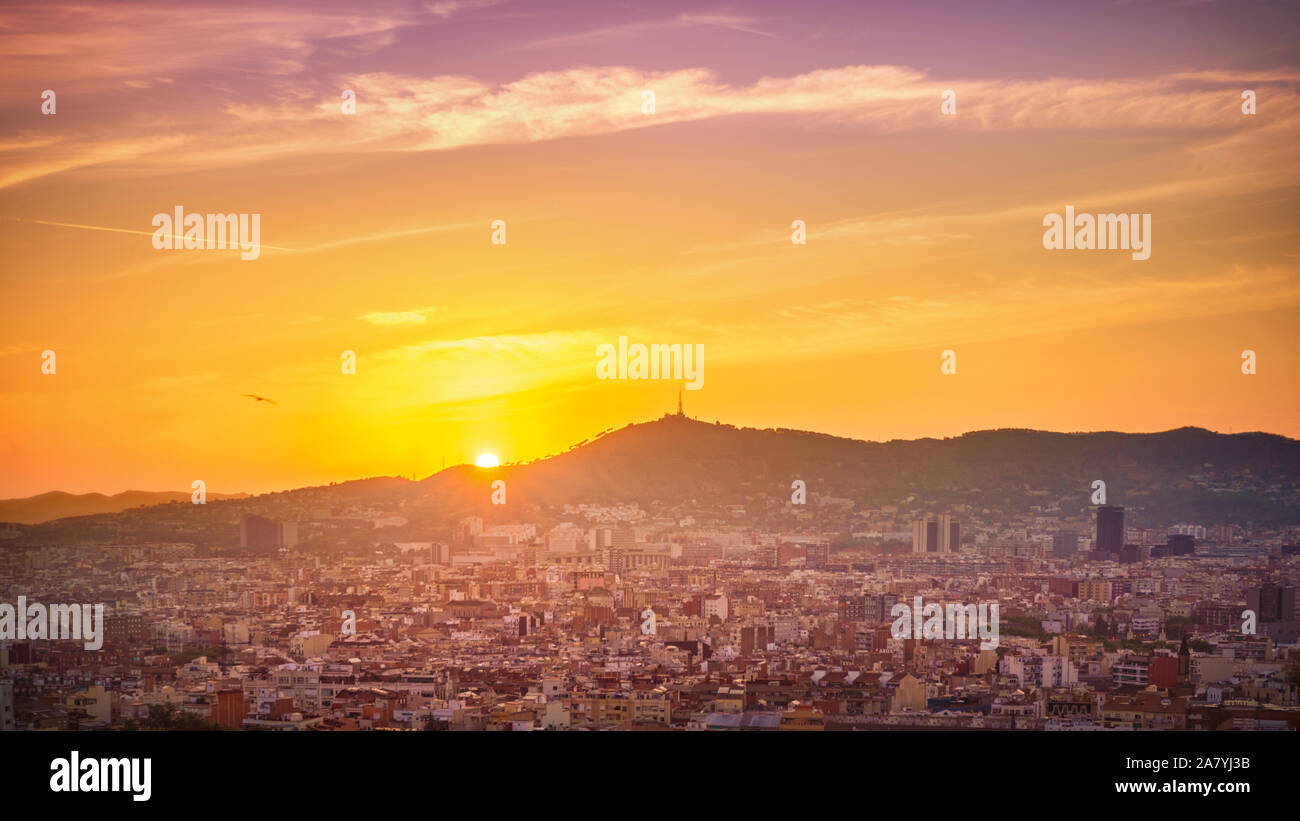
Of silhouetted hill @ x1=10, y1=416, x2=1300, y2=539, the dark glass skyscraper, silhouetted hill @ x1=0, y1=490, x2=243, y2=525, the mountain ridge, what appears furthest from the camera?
the dark glass skyscraper

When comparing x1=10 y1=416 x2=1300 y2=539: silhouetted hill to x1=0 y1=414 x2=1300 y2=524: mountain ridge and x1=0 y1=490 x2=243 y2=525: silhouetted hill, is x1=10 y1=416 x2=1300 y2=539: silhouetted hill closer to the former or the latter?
x1=0 y1=414 x2=1300 y2=524: mountain ridge

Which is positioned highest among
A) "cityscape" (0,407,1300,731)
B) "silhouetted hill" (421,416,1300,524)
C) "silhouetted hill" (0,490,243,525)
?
"silhouetted hill" (421,416,1300,524)

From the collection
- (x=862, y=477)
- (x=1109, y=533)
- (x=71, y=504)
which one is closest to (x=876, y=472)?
(x=862, y=477)

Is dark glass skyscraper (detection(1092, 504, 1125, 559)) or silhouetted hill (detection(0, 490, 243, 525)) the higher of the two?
silhouetted hill (detection(0, 490, 243, 525))

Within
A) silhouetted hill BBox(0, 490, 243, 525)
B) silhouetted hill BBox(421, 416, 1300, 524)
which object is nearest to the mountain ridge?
silhouetted hill BBox(421, 416, 1300, 524)

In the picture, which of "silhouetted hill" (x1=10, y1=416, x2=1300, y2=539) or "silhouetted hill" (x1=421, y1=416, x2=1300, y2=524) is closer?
"silhouetted hill" (x1=10, y1=416, x2=1300, y2=539)

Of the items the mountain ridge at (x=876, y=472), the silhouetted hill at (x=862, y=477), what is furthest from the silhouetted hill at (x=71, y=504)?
the mountain ridge at (x=876, y=472)

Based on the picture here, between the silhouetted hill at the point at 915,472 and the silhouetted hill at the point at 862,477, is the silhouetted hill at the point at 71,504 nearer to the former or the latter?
the silhouetted hill at the point at 862,477

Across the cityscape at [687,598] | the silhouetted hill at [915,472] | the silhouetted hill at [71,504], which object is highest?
the silhouetted hill at [915,472]

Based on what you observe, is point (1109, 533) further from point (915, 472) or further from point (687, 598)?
point (687, 598)

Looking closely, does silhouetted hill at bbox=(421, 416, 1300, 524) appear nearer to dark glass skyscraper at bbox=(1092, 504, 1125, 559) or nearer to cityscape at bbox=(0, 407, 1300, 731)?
cityscape at bbox=(0, 407, 1300, 731)

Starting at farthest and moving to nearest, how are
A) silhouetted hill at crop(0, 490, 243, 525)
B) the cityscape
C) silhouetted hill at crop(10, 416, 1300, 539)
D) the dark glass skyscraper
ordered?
the dark glass skyscraper → silhouetted hill at crop(10, 416, 1300, 539) → silhouetted hill at crop(0, 490, 243, 525) → the cityscape
